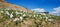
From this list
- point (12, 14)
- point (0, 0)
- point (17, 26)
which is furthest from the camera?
point (0, 0)

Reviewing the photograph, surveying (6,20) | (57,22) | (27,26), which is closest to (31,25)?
(27,26)

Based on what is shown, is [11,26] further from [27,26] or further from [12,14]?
[12,14]

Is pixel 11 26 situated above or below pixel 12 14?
below

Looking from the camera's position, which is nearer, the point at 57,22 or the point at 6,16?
the point at 6,16

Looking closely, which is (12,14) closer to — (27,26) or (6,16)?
(6,16)

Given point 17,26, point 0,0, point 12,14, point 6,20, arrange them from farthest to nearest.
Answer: point 0,0, point 12,14, point 6,20, point 17,26

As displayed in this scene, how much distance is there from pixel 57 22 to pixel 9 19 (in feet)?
8.04

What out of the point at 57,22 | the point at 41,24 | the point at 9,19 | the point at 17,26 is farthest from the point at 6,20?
the point at 57,22

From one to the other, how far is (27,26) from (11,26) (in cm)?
67

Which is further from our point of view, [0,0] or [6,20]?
[0,0]

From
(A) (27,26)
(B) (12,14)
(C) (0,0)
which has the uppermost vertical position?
(C) (0,0)

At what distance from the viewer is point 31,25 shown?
6738 mm

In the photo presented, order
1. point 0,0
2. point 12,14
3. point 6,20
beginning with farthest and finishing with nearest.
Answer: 1. point 0,0
2. point 12,14
3. point 6,20

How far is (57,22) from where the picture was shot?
8.09 metres
